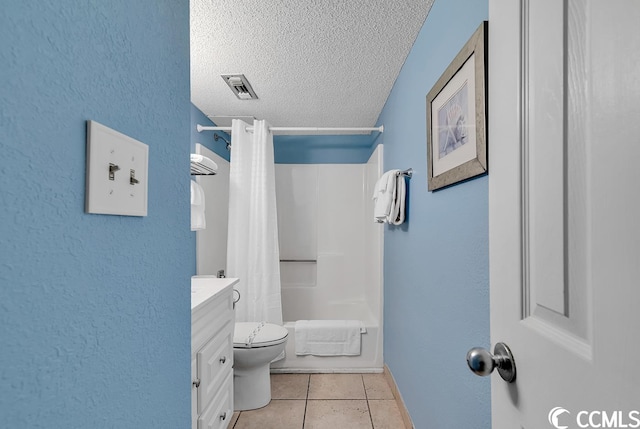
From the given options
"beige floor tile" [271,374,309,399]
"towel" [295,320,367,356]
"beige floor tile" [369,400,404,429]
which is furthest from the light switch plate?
"towel" [295,320,367,356]

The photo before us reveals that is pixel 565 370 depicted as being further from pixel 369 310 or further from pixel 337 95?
pixel 369 310

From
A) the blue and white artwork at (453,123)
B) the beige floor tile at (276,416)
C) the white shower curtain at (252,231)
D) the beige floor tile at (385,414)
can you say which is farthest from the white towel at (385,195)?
the beige floor tile at (276,416)

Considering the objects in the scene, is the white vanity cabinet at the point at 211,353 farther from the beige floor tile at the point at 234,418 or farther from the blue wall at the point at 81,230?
the blue wall at the point at 81,230

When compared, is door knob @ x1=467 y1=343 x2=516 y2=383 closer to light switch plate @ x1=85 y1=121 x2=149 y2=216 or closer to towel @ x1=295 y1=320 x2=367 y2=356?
light switch plate @ x1=85 y1=121 x2=149 y2=216

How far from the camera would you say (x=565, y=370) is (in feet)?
1.44

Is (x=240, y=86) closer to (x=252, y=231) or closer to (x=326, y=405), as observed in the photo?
(x=252, y=231)

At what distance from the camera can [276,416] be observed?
6.71 ft

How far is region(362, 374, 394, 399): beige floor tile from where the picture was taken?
90.1 inches

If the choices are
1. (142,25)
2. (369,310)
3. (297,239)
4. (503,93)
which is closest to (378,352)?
(369,310)

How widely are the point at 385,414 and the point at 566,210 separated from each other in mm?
2063

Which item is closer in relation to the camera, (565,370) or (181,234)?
(565,370)

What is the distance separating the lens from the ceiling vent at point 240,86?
215 centimetres

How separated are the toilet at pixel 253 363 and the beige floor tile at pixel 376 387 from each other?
73cm

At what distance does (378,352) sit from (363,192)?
5.66ft
